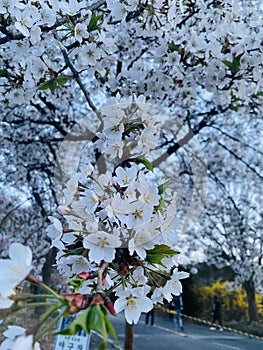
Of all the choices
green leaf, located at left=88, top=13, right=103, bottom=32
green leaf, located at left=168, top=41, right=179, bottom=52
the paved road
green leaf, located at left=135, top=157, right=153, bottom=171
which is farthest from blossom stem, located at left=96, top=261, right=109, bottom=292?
the paved road

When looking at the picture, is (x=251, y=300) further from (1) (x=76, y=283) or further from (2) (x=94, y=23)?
(1) (x=76, y=283)

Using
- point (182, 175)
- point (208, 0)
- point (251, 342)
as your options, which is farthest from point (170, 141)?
point (251, 342)

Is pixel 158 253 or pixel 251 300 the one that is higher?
pixel 251 300

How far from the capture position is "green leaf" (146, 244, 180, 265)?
2.43 ft

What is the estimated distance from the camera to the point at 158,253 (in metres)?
0.74

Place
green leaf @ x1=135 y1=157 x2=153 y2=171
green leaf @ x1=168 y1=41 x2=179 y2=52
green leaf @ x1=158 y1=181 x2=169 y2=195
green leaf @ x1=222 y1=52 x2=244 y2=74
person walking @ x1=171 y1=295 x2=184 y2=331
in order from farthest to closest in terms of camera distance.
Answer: person walking @ x1=171 y1=295 x2=184 y2=331
green leaf @ x1=168 y1=41 x2=179 y2=52
green leaf @ x1=222 y1=52 x2=244 y2=74
green leaf @ x1=135 y1=157 x2=153 y2=171
green leaf @ x1=158 y1=181 x2=169 y2=195

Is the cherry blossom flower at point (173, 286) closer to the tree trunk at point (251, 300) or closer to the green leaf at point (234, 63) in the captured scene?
the green leaf at point (234, 63)

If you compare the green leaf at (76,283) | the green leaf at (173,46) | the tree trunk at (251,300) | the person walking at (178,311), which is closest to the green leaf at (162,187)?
the green leaf at (76,283)

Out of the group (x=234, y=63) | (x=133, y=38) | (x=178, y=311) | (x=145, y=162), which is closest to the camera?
(x=145, y=162)

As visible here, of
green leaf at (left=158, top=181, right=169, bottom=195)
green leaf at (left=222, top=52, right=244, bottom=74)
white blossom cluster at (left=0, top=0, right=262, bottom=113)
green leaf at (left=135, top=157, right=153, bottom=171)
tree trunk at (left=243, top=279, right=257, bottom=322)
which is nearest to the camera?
green leaf at (left=158, top=181, right=169, bottom=195)

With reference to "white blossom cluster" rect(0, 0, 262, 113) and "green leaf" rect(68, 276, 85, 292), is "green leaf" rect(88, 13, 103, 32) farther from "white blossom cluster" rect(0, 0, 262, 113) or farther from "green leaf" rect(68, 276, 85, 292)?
"green leaf" rect(68, 276, 85, 292)

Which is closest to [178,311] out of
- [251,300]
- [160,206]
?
[251,300]

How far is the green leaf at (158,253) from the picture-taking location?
2.43ft

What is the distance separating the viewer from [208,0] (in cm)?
265
